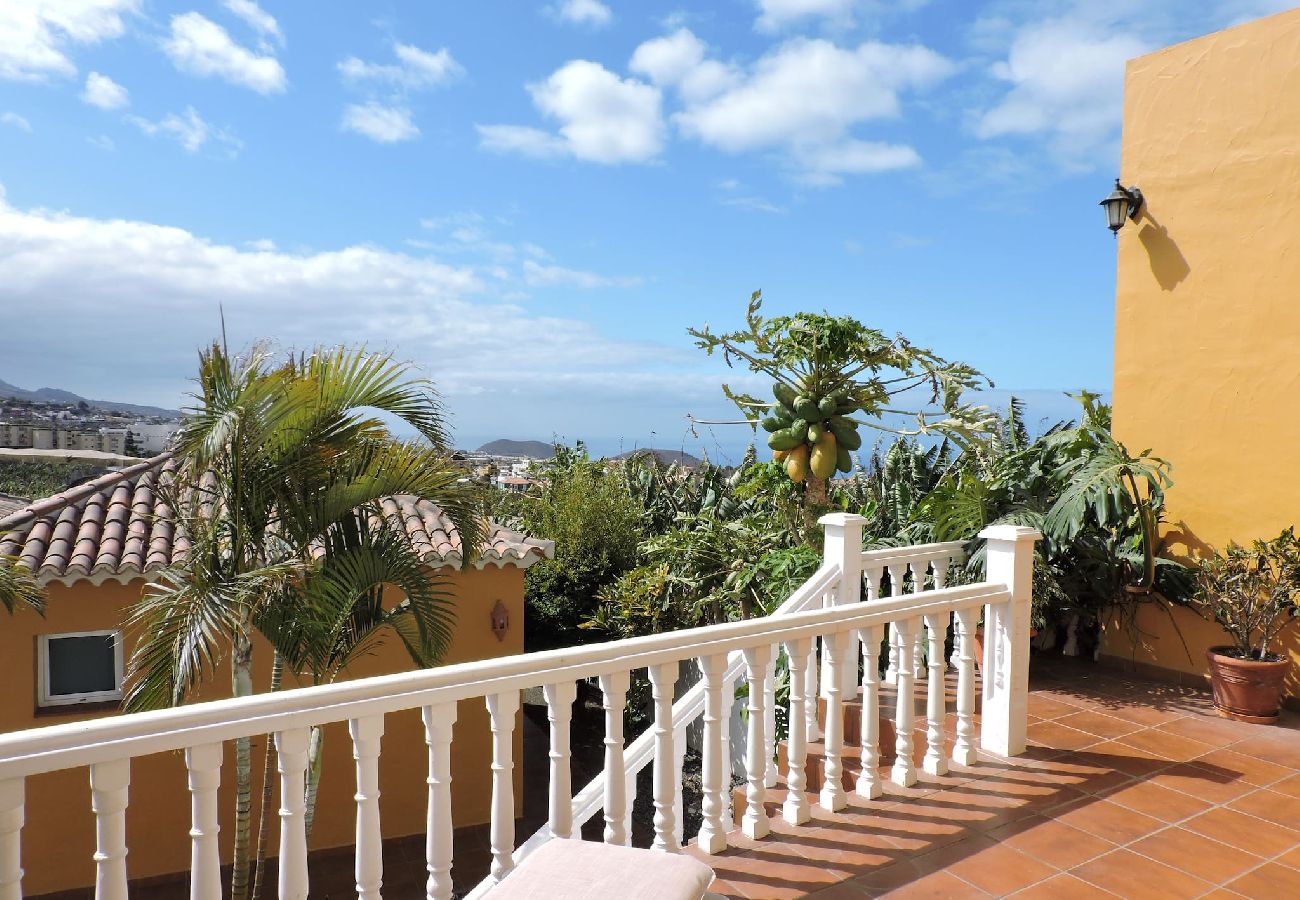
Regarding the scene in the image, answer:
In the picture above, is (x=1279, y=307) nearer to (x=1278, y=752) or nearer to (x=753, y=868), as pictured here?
(x=1278, y=752)

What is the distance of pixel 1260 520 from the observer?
5117mm

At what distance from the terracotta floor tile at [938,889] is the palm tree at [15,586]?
6477 mm

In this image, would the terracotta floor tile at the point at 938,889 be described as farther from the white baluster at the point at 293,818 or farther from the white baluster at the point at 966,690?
the white baluster at the point at 293,818

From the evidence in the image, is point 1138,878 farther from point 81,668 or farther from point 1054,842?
point 81,668

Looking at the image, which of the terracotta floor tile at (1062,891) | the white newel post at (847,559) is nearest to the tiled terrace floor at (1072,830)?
the terracotta floor tile at (1062,891)

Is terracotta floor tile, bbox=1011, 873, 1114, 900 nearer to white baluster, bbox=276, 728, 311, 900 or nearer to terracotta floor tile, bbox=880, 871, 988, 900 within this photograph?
terracotta floor tile, bbox=880, 871, 988, 900

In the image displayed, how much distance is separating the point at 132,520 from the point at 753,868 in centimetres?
826

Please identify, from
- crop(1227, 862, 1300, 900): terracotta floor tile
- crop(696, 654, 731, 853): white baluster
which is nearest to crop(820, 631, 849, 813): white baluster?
crop(696, 654, 731, 853): white baluster

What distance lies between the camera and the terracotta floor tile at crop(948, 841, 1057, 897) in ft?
9.37

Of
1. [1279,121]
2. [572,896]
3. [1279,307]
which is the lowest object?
[572,896]

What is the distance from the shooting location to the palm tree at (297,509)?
5070 millimetres

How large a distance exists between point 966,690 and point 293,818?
301 cm

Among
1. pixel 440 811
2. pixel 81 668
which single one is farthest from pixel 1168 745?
pixel 81 668

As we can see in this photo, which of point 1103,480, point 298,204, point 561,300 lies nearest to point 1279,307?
point 1103,480
